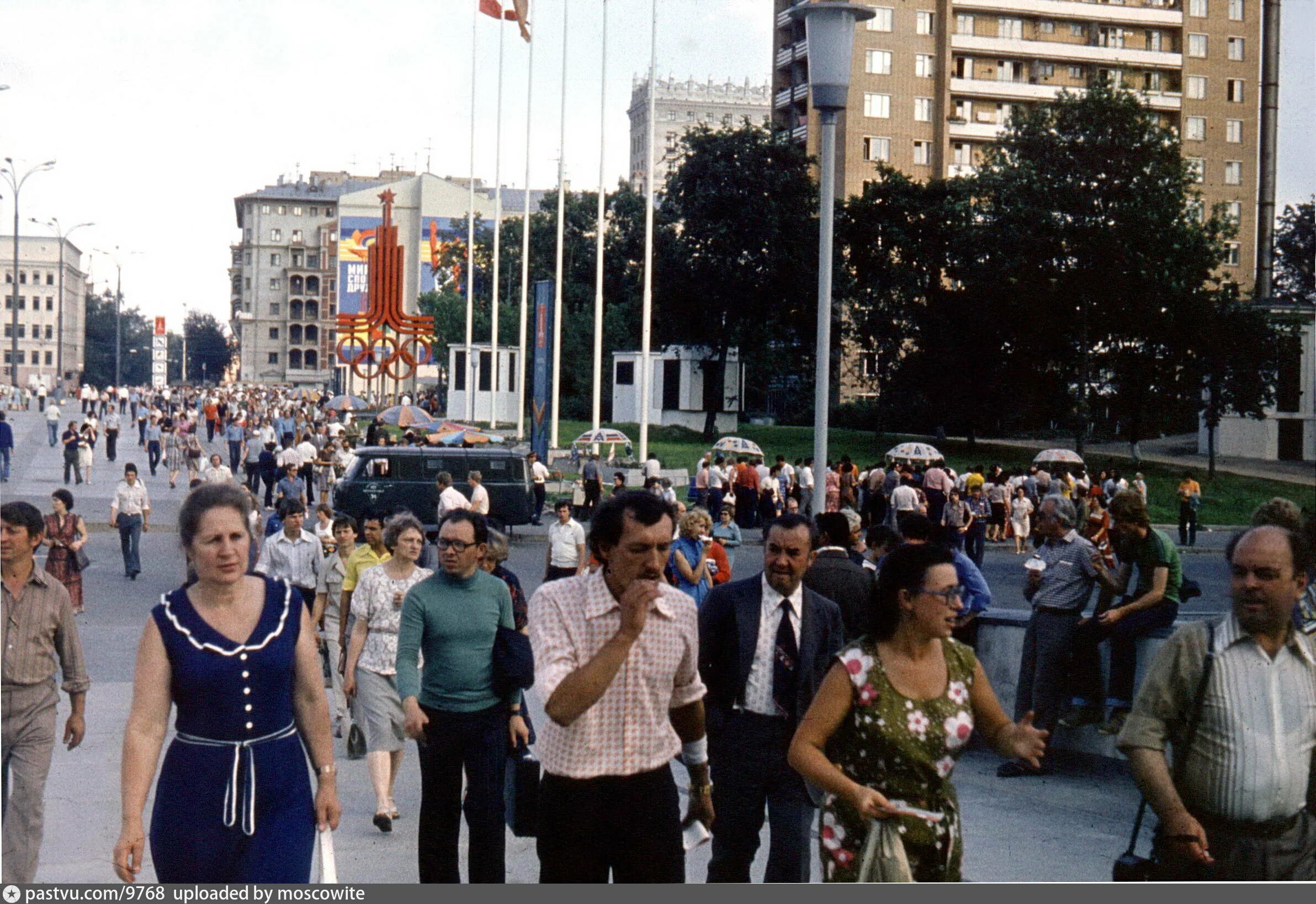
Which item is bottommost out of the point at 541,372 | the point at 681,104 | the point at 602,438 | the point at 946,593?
the point at 602,438

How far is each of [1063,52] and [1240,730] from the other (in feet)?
135

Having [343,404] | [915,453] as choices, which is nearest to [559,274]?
[915,453]

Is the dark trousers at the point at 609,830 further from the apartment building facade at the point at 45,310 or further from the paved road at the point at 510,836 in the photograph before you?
the apartment building facade at the point at 45,310

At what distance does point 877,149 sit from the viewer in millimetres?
55812

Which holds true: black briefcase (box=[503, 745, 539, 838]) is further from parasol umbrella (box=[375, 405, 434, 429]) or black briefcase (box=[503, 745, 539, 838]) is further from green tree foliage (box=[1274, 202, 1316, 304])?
parasol umbrella (box=[375, 405, 434, 429])

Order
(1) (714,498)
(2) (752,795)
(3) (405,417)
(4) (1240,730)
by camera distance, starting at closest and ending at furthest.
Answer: (4) (1240,730) < (2) (752,795) < (1) (714,498) < (3) (405,417)

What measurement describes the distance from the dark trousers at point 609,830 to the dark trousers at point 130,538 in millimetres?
16637

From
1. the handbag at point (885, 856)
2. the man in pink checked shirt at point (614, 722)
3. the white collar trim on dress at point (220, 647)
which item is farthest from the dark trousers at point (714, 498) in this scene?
the handbag at point (885, 856)

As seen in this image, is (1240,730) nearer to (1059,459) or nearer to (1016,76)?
(1059,459)

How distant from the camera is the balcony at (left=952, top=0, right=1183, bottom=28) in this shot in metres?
18.2

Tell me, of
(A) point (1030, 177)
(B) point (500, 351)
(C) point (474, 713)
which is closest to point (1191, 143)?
(A) point (1030, 177)

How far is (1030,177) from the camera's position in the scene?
36688 millimetres

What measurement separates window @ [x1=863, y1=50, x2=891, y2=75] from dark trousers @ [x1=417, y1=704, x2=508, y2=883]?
18663mm

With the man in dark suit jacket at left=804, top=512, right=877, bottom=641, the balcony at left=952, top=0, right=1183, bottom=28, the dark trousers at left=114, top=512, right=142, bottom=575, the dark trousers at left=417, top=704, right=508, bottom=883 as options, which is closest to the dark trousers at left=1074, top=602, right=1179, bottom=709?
the man in dark suit jacket at left=804, top=512, right=877, bottom=641
